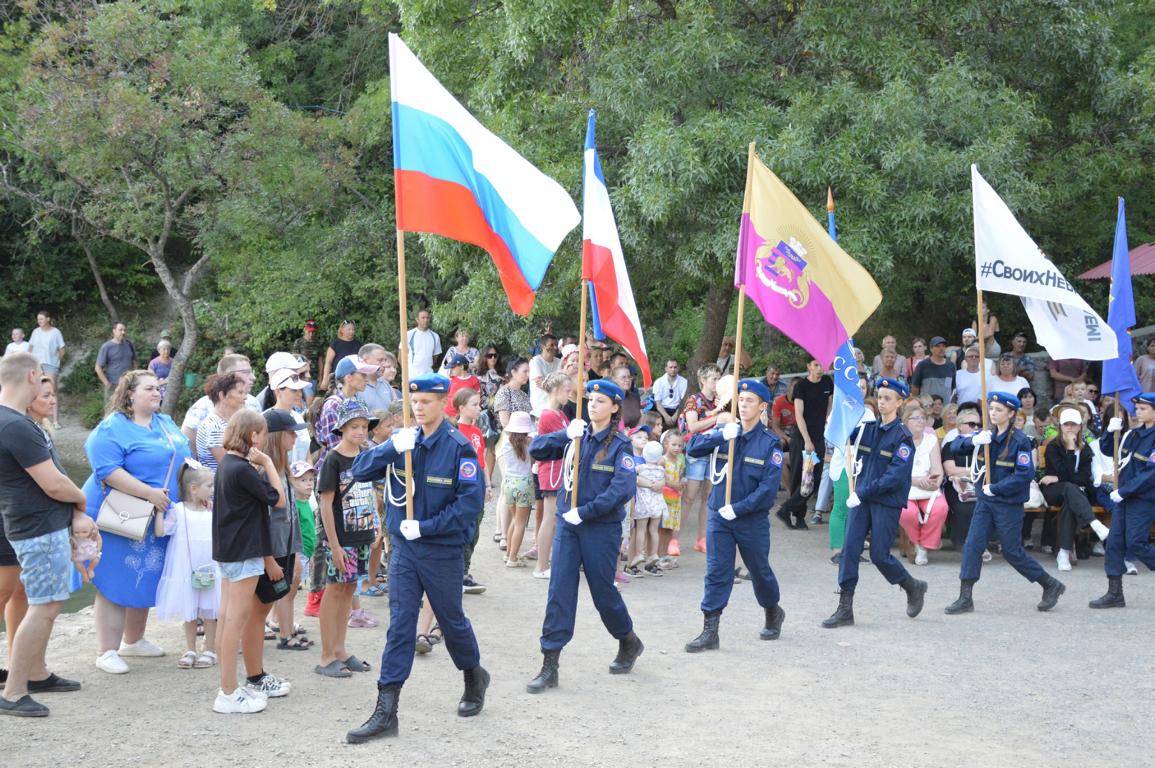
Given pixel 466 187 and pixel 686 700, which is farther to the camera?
pixel 686 700

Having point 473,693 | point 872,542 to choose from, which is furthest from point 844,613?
point 473,693

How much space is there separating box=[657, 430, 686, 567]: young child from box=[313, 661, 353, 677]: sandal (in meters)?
4.46

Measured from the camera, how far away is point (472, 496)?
632 centimetres

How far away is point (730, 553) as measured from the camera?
8.23m

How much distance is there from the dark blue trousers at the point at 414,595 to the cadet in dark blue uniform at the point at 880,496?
376 cm

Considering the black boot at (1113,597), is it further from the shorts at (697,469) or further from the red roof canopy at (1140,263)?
the red roof canopy at (1140,263)

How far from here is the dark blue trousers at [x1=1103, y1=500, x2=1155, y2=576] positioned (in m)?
9.97

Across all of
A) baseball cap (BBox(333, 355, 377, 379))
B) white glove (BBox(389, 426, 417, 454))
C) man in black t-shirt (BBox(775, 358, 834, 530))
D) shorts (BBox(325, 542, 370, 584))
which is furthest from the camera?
man in black t-shirt (BBox(775, 358, 834, 530))

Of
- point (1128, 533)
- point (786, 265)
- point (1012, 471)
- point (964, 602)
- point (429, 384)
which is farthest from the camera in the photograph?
point (1128, 533)

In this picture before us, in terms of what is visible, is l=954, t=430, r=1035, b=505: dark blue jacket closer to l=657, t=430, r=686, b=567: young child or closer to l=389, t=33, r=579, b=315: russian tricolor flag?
l=657, t=430, r=686, b=567: young child

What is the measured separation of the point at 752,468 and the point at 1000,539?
2.68 metres

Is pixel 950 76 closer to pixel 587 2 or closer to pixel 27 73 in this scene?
pixel 587 2

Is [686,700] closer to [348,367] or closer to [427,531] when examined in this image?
[427,531]

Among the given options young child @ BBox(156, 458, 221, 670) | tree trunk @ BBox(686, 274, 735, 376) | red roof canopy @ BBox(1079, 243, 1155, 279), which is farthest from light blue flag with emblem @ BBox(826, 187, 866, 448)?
red roof canopy @ BBox(1079, 243, 1155, 279)
